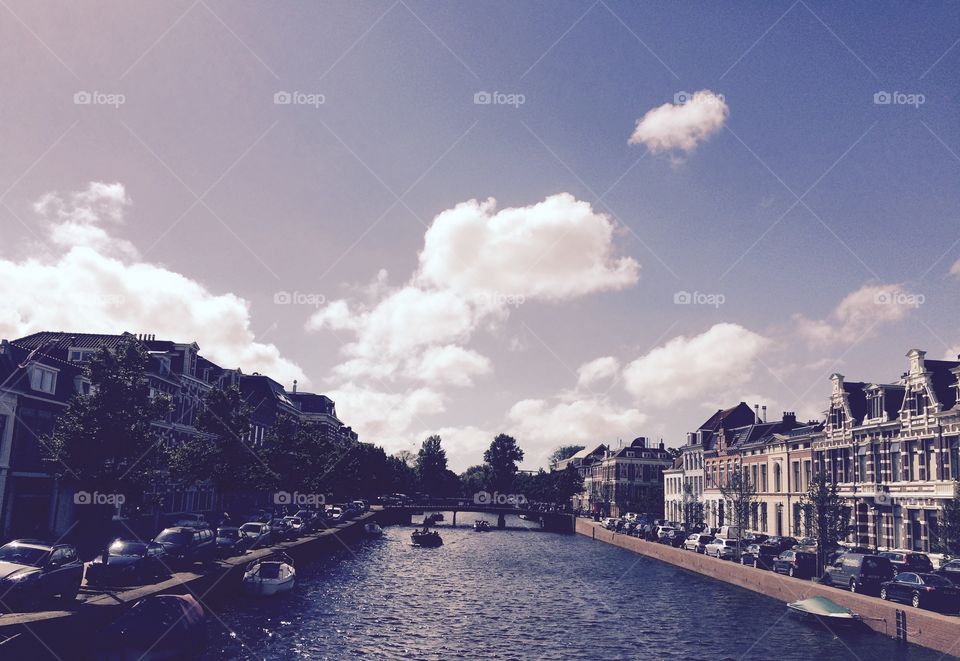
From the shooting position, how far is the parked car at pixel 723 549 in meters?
61.5

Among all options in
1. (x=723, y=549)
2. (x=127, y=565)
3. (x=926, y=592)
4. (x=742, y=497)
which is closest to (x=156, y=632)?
→ (x=127, y=565)

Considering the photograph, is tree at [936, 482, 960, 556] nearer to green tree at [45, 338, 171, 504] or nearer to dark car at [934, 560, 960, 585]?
dark car at [934, 560, 960, 585]

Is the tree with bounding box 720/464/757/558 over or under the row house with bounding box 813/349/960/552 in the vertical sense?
under

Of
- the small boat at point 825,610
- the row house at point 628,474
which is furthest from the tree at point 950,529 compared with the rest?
the row house at point 628,474

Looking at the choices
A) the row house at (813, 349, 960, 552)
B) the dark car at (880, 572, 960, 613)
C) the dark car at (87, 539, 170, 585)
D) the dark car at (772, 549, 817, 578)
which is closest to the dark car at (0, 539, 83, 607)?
the dark car at (87, 539, 170, 585)

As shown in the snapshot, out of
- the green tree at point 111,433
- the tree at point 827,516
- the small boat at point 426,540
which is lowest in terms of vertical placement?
the small boat at point 426,540

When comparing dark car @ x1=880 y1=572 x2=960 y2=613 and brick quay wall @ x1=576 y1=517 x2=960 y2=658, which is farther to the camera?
dark car @ x1=880 y1=572 x2=960 y2=613

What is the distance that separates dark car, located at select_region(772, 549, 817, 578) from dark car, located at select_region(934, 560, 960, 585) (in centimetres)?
764

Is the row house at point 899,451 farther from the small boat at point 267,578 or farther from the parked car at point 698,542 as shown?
the small boat at point 267,578

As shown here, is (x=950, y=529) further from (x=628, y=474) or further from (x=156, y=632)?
(x=628, y=474)

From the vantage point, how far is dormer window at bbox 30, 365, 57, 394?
5016 cm

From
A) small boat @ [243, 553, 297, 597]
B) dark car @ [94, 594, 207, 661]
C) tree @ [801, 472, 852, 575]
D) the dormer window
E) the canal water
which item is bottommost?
the canal water

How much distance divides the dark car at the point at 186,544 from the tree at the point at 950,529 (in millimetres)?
44274

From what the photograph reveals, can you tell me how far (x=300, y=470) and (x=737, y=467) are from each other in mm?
52436
